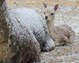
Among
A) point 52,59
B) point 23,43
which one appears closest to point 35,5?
point 52,59

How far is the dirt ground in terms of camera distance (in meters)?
8.34

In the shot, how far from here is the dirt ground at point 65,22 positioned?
27.4ft

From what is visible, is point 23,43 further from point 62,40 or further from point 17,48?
point 62,40

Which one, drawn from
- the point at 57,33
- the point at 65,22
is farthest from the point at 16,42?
the point at 65,22

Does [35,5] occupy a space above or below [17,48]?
below

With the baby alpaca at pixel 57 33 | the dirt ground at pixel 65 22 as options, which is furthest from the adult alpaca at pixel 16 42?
the baby alpaca at pixel 57 33

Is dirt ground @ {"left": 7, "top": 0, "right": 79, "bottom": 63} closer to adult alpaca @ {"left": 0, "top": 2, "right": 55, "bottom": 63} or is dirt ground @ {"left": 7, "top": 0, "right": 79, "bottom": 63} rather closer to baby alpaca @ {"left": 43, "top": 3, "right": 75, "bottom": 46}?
baby alpaca @ {"left": 43, "top": 3, "right": 75, "bottom": 46}

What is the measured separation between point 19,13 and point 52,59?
1330 mm

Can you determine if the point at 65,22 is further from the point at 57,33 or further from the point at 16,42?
the point at 16,42

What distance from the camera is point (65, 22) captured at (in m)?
13.3

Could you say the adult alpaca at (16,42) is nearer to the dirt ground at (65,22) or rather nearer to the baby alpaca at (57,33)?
the dirt ground at (65,22)

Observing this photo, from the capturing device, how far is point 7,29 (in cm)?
644

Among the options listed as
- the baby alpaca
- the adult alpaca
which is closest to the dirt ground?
the baby alpaca

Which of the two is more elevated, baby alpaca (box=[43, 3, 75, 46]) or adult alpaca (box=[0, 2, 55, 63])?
adult alpaca (box=[0, 2, 55, 63])
